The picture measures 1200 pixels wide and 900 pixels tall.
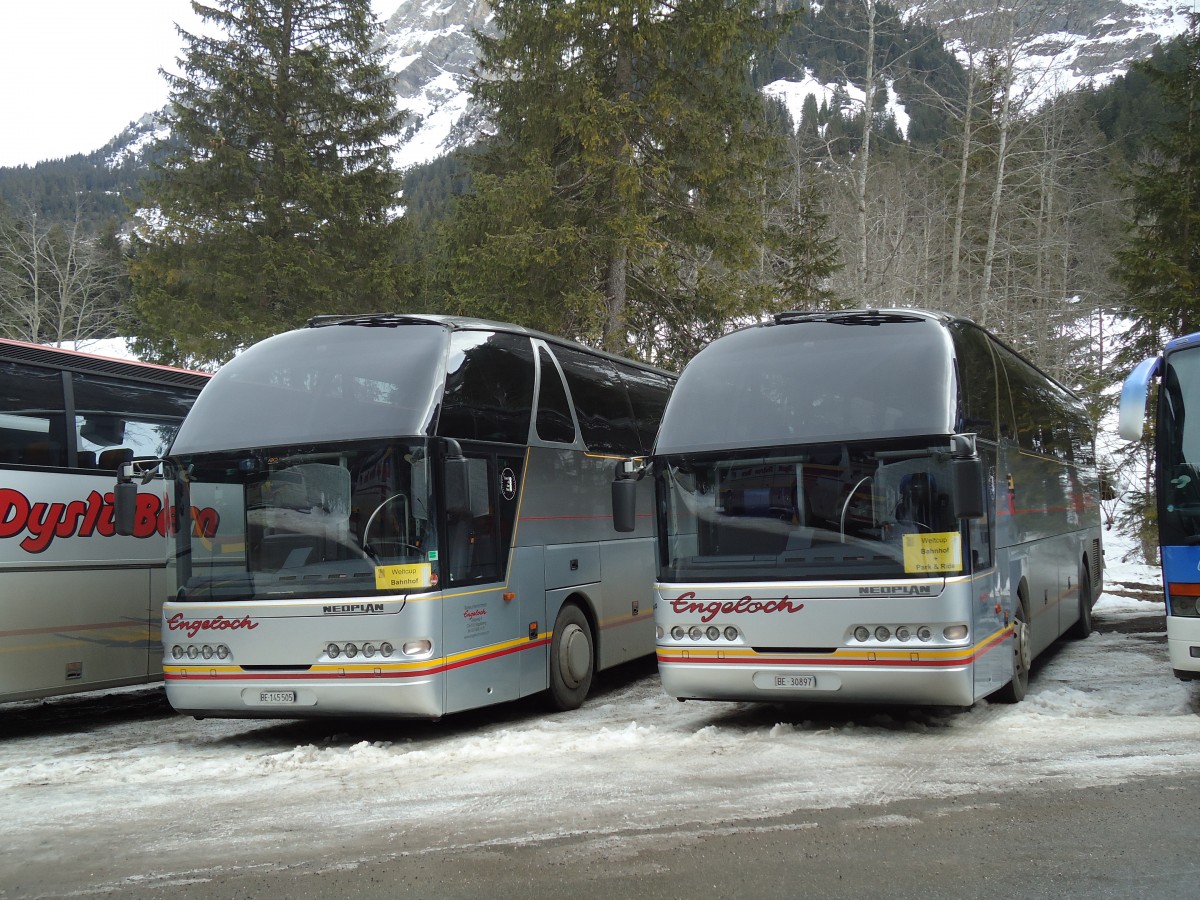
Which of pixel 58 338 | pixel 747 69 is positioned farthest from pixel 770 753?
pixel 58 338

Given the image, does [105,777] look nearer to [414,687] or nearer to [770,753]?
[414,687]

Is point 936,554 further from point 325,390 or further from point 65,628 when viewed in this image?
point 65,628

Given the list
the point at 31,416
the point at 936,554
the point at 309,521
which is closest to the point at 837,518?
the point at 936,554

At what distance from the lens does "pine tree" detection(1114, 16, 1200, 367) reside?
23328 millimetres

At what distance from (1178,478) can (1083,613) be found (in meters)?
6.50

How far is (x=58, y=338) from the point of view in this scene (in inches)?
1745

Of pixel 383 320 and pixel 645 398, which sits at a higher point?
pixel 383 320

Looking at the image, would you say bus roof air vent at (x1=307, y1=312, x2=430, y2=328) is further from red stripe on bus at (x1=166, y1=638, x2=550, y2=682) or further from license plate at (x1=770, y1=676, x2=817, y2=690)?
license plate at (x1=770, y1=676, x2=817, y2=690)

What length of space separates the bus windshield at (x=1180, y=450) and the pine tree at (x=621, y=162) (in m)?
12.1

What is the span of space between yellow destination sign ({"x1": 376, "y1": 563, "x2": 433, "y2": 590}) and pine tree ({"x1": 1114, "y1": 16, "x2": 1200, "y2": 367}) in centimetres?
1972

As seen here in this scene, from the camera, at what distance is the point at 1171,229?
79.0 ft

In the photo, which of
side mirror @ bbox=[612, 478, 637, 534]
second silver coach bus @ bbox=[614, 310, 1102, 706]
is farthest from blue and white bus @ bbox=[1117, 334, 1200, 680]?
side mirror @ bbox=[612, 478, 637, 534]

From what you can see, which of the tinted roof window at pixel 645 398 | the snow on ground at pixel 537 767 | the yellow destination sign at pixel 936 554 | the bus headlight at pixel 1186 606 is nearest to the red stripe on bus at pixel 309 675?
the snow on ground at pixel 537 767

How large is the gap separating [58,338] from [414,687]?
135 ft
